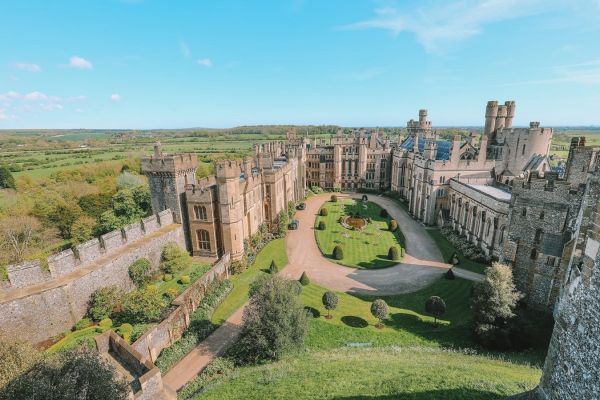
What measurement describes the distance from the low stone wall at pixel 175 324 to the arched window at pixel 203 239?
5650 millimetres

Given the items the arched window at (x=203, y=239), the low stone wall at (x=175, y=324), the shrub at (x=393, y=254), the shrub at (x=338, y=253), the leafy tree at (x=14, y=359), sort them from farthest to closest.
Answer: the shrub at (x=338, y=253) < the shrub at (x=393, y=254) < the arched window at (x=203, y=239) < the low stone wall at (x=175, y=324) < the leafy tree at (x=14, y=359)

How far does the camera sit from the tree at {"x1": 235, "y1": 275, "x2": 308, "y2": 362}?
→ 19078 millimetres

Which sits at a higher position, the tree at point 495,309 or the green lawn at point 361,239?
the tree at point 495,309

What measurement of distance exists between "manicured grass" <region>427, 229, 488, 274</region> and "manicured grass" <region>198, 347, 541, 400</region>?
14.8 meters

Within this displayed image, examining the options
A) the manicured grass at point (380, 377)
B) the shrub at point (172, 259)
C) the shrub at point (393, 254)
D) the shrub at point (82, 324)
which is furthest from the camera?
the shrub at point (393, 254)

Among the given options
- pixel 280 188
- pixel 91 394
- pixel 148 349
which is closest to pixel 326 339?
pixel 148 349

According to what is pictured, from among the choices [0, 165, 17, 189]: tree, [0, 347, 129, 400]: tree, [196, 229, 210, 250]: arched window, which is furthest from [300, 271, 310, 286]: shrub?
[0, 165, 17, 189]: tree

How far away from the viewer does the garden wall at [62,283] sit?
19.5m

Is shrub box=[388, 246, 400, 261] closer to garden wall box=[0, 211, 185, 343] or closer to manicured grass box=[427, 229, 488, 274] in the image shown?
manicured grass box=[427, 229, 488, 274]

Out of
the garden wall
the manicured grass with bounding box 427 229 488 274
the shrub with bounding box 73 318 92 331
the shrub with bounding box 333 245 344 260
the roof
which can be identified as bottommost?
the manicured grass with bounding box 427 229 488 274

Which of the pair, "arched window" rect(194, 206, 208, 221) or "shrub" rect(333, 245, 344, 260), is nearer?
"arched window" rect(194, 206, 208, 221)

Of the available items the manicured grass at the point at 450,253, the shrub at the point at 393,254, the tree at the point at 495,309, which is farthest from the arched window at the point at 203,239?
the manicured grass at the point at 450,253

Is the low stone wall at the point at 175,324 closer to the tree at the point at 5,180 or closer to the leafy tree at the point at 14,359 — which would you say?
the leafy tree at the point at 14,359

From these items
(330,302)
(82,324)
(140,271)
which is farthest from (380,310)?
→ (82,324)
